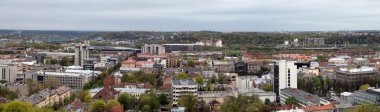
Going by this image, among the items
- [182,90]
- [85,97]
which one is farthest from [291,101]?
[85,97]

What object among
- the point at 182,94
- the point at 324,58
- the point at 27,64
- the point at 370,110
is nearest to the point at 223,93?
the point at 182,94

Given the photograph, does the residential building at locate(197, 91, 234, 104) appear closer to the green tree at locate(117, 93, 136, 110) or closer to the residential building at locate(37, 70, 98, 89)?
the green tree at locate(117, 93, 136, 110)

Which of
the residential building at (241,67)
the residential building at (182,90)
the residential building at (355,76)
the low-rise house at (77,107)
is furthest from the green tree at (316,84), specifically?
the low-rise house at (77,107)

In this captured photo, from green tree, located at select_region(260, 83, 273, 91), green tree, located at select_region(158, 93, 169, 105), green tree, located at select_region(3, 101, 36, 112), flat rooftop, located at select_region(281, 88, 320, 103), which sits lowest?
green tree, located at select_region(158, 93, 169, 105)

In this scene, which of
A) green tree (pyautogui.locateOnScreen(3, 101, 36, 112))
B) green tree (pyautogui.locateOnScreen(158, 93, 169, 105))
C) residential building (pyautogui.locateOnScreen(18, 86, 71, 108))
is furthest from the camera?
green tree (pyautogui.locateOnScreen(158, 93, 169, 105))

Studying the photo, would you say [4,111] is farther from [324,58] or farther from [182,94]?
[324,58]

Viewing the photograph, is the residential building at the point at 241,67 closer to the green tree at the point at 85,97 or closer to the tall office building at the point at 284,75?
the tall office building at the point at 284,75

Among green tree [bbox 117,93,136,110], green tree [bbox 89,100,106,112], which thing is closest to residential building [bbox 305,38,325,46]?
green tree [bbox 117,93,136,110]

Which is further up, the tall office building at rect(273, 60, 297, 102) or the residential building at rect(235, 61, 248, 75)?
the tall office building at rect(273, 60, 297, 102)
